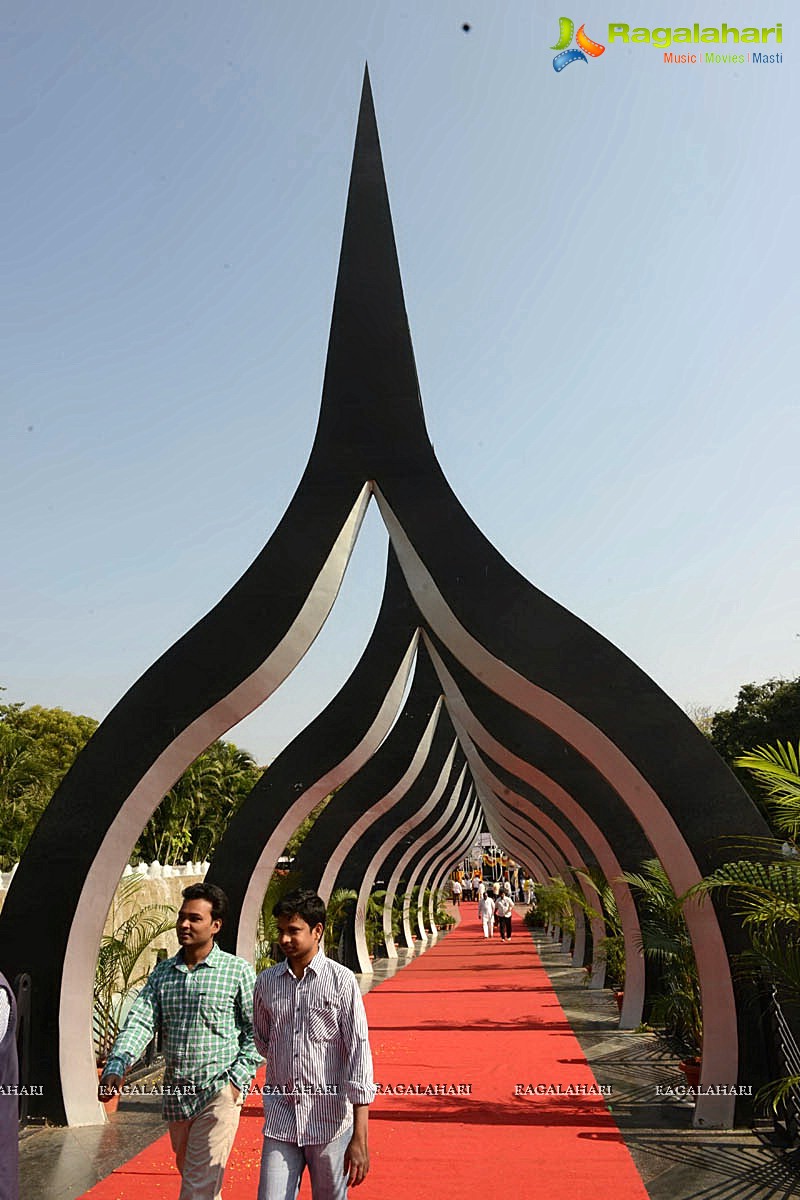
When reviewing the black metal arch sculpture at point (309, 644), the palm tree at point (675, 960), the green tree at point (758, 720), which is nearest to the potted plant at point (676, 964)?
the palm tree at point (675, 960)

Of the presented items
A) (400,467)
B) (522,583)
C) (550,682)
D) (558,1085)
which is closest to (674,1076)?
(558,1085)

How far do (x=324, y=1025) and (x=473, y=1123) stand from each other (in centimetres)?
395

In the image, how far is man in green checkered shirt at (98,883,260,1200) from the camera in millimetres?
3738

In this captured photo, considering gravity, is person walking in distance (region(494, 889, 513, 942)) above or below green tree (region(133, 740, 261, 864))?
below

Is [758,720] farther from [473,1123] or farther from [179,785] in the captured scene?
[473,1123]

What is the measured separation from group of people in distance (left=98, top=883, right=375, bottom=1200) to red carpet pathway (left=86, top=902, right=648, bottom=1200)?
1932 millimetres

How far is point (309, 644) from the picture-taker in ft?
27.5

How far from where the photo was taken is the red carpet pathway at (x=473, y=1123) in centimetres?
547

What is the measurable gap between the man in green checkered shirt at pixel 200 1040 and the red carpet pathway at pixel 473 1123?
6.04 feet

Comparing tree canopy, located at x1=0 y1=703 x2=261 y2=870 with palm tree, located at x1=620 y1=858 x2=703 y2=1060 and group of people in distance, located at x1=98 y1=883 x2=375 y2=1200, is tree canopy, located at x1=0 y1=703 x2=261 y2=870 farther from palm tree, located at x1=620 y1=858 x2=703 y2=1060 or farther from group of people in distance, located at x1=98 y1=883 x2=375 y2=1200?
group of people in distance, located at x1=98 y1=883 x2=375 y2=1200

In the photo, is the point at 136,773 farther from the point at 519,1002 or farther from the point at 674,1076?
the point at 519,1002

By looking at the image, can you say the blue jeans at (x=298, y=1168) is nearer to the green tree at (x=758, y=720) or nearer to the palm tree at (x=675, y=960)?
the palm tree at (x=675, y=960)

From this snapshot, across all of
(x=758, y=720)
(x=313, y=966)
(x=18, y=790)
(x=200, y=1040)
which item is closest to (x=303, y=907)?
(x=313, y=966)

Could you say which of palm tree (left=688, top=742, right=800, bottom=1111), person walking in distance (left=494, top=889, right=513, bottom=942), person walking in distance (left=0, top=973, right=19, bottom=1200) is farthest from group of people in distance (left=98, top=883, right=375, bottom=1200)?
person walking in distance (left=494, top=889, right=513, bottom=942)
